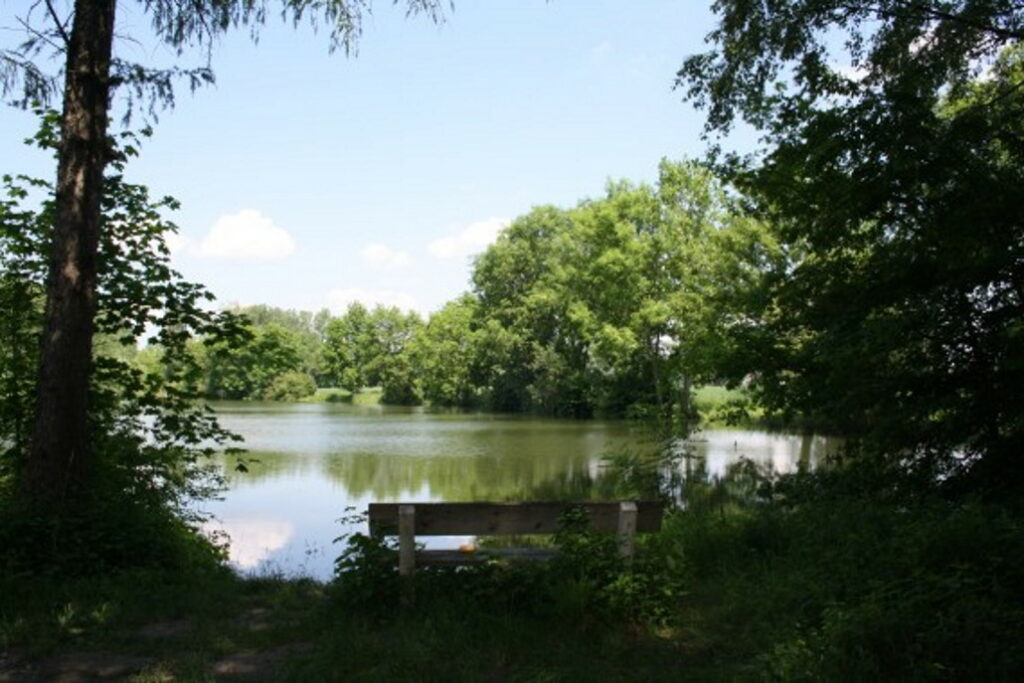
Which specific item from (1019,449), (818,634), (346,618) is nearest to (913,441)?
(1019,449)

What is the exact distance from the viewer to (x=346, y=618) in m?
4.94

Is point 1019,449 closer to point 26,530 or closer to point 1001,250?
point 1001,250

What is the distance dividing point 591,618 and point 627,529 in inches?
26.2

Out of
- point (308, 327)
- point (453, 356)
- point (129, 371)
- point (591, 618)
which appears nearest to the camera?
point (591, 618)

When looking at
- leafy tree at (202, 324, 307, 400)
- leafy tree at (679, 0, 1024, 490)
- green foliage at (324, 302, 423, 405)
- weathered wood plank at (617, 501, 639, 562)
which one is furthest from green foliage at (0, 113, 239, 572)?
green foliage at (324, 302, 423, 405)

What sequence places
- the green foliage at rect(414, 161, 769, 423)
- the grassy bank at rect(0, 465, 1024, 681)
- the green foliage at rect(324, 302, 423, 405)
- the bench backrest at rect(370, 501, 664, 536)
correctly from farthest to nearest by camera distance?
the green foliage at rect(324, 302, 423, 405)
the green foliage at rect(414, 161, 769, 423)
the bench backrest at rect(370, 501, 664, 536)
the grassy bank at rect(0, 465, 1024, 681)

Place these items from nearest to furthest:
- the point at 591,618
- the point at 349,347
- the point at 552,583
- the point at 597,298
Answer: the point at 591,618
the point at 552,583
the point at 597,298
the point at 349,347

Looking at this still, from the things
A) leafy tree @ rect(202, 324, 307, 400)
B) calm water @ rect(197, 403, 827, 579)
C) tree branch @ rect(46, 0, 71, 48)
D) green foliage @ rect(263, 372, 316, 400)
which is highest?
tree branch @ rect(46, 0, 71, 48)

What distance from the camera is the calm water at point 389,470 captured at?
1263cm

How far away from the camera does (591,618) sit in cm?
481

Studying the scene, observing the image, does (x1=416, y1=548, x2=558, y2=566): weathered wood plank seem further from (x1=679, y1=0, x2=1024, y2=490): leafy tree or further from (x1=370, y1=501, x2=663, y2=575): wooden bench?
(x1=679, y1=0, x2=1024, y2=490): leafy tree

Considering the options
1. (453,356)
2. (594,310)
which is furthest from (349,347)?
(594,310)

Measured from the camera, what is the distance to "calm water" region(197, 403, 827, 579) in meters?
12.6

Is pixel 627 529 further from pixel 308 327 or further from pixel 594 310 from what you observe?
pixel 308 327
